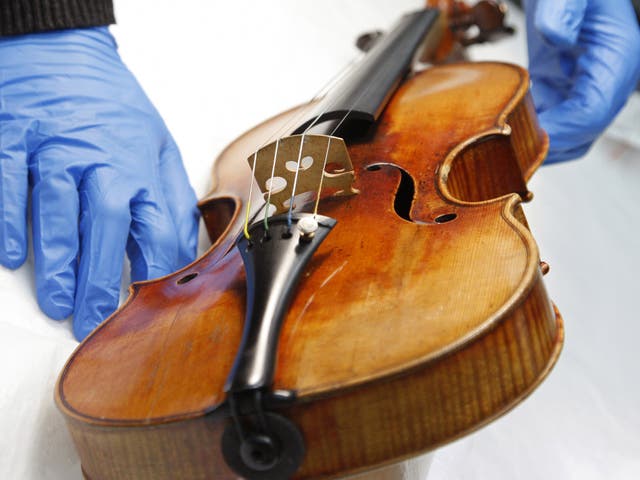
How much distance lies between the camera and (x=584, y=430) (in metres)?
1.13

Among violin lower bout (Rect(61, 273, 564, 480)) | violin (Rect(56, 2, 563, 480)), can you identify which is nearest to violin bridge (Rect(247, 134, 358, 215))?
violin (Rect(56, 2, 563, 480))

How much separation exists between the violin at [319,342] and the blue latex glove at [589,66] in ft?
2.68

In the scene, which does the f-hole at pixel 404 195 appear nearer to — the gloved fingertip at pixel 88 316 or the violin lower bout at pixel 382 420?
the violin lower bout at pixel 382 420

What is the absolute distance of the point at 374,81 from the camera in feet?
3.69

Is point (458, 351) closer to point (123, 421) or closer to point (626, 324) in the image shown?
point (123, 421)

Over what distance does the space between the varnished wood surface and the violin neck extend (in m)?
0.27

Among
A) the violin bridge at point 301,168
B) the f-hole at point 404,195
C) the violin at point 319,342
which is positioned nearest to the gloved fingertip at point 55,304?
the violin at point 319,342

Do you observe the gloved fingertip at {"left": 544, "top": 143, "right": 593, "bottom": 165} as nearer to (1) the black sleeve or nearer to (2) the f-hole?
(2) the f-hole

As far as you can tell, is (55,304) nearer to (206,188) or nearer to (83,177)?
(83,177)

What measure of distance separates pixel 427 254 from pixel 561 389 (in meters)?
0.76

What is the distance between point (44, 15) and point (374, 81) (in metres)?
0.56

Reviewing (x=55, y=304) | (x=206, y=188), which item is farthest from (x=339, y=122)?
(x=55, y=304)

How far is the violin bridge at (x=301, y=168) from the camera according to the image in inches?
29.0

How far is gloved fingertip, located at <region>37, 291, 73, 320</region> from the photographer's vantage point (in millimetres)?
839
